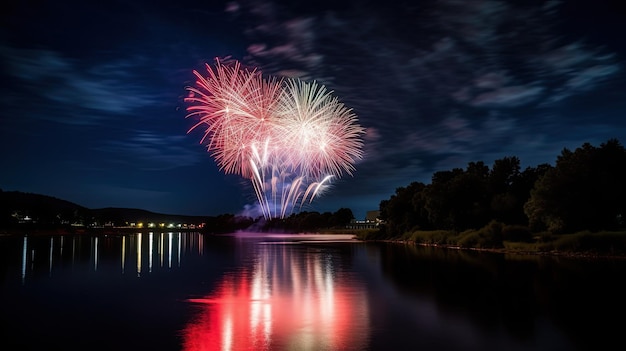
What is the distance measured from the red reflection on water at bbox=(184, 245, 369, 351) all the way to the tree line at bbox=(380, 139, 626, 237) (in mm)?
39044

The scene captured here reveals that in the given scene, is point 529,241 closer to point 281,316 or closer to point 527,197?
point 527,197

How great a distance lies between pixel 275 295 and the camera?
25859 mm

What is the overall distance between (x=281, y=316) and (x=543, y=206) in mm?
51263

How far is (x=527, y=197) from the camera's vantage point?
90.0m

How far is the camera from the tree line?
60.3 metres

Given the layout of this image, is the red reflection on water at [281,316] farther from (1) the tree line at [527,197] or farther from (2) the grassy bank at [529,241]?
(1) the tree line at [527,197]

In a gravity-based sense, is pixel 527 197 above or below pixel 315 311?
above

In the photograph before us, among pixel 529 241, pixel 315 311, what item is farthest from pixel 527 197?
pixel 315 311

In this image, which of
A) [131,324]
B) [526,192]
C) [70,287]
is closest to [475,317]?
[131,324]

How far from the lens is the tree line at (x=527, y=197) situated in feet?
198

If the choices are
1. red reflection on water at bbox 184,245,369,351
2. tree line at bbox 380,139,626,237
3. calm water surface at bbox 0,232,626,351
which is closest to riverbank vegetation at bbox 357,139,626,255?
tree line at bbox 380,139,626,237

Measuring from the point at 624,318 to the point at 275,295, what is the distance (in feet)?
48.6

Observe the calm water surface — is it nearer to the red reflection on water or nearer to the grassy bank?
the red reflection on water

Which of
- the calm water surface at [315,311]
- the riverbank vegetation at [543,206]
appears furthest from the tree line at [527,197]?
the calm water surface at [315,311]
